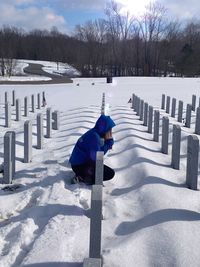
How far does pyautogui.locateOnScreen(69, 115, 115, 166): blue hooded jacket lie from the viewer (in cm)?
667

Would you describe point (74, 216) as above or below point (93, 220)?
below

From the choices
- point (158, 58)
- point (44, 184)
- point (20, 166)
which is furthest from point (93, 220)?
point (158, 58)

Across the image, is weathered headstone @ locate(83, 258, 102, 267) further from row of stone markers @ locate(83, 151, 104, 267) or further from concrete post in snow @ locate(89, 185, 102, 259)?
concrete post in snow @ locate(89, 185, 102, 259)

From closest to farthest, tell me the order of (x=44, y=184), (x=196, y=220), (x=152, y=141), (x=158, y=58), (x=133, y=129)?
(x=196, y=220), (x=44, y=184), (x=152, y=141), (x=133, y=129), (x=158, y=58)

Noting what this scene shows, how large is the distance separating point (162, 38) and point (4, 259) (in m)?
85.6

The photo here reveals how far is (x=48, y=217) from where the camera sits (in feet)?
18.1

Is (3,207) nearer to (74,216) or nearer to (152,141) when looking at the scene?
(74,216)

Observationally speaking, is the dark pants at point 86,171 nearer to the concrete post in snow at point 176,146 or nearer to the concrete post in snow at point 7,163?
the concrete post in snow at point 7,163

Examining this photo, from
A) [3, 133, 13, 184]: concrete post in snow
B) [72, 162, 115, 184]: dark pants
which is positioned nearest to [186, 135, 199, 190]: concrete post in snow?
[72, 162, 115, 184]: dark pants

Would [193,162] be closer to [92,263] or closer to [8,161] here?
[8,161]

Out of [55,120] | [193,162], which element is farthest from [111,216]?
[55,120]

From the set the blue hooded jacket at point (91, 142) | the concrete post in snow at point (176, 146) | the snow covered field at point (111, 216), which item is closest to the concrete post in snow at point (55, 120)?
the snow covered field at point (111, 216)

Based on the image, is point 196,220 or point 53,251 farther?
point 196,220

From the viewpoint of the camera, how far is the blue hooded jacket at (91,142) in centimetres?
667
